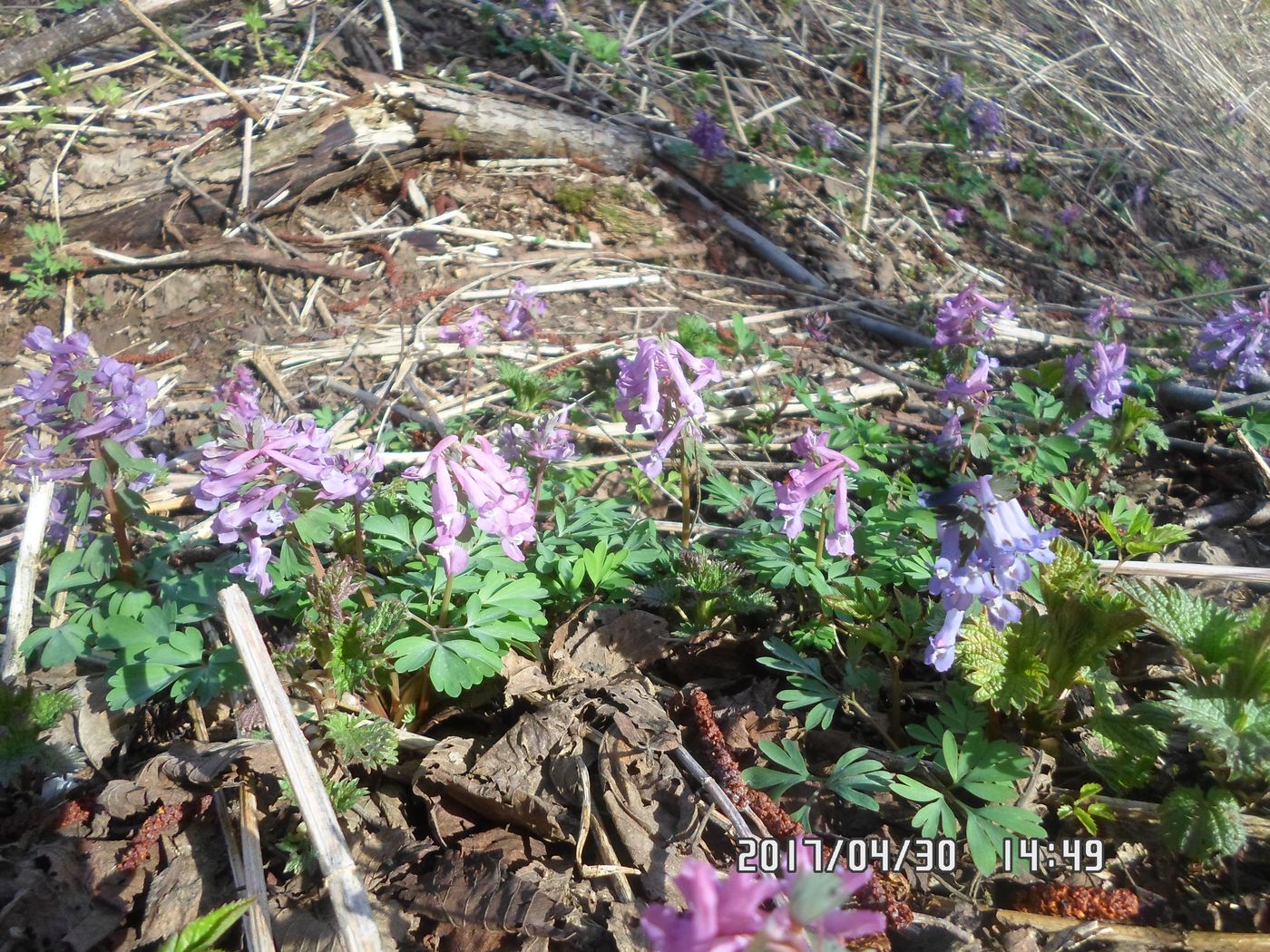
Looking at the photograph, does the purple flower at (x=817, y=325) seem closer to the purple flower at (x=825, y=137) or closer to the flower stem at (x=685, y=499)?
the flower stem at (x=685, y=499)

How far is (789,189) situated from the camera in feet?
21.7

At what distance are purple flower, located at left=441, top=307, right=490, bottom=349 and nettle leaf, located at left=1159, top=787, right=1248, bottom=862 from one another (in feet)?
12.1

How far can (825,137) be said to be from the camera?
23.5 feet

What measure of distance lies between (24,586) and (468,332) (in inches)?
97.7

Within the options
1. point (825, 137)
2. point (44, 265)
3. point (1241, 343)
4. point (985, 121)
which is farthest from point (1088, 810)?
point (985, 121)

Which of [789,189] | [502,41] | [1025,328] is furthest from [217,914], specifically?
[502,41]

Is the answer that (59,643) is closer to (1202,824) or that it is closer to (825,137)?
(1202,824)

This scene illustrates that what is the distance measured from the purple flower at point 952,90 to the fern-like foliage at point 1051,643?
701 cm

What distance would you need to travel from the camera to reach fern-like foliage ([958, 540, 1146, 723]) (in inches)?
91.3

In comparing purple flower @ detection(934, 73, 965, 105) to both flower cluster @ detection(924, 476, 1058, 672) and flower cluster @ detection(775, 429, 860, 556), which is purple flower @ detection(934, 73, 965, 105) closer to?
flower cluster @ detection(775, 429, 860, 556)

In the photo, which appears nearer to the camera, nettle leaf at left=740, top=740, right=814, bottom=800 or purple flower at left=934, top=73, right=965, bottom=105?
nettle leaf at left=740, top=740, right=814, bottom=800

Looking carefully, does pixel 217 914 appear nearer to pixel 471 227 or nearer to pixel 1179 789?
pixel 1179 789

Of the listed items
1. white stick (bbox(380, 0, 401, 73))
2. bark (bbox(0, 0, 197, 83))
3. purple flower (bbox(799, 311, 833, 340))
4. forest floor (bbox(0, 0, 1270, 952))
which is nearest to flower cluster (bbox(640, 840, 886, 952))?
forest floor (bbox(0, 0, 1270, 952))

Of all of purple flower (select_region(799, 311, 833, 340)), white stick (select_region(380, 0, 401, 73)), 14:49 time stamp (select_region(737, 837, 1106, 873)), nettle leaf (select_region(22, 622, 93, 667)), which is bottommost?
14:49 time stamp (select_region(737, 837, 1106, 873))
